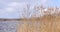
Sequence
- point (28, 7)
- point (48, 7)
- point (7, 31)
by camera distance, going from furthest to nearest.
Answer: point (7, 31) < point (48, 7) < point (28, 7)

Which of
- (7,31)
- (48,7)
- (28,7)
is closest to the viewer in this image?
(28,7)

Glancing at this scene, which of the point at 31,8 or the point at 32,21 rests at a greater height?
the point at 31,8

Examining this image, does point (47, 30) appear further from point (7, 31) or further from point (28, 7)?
point (7, 31)

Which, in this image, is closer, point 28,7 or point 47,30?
point 28,7

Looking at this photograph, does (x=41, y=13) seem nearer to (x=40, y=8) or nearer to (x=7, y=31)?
(x=40, y=8)

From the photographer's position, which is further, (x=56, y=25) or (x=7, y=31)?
(x=7, y=31)

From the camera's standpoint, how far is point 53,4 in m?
1.63

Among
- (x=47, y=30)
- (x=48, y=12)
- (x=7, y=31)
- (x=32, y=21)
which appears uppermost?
(x=48, y=12)

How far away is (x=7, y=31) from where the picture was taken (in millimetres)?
2926

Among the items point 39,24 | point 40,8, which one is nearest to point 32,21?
point 39,24

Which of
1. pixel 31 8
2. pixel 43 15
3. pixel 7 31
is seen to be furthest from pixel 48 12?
pixel 7 31

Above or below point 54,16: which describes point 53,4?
above

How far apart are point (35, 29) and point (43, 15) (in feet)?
0.66

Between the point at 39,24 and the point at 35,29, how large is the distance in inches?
3.1
